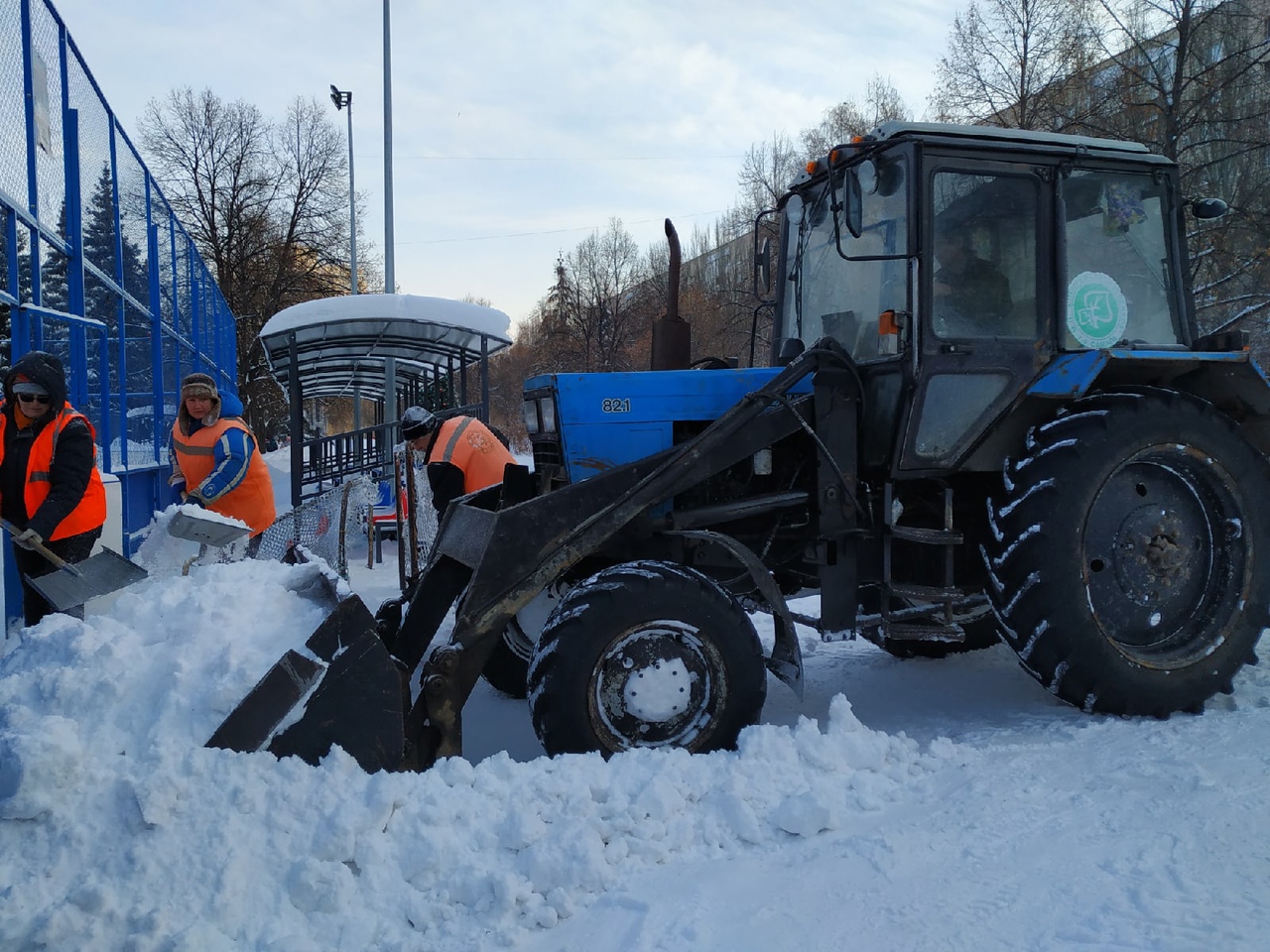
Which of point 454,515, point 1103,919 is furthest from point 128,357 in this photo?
point 1103,919

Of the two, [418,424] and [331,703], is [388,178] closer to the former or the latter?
[418,424]

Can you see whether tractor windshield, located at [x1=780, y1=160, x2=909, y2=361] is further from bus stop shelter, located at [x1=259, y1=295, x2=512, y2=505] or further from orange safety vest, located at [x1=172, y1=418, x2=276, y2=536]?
bus stop shelter, located at [x1=259, y1=295, x2=512, y2=505]

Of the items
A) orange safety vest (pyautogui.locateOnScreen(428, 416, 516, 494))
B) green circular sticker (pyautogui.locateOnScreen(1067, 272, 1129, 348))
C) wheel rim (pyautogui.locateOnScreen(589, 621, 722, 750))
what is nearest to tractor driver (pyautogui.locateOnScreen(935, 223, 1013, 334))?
green circular sticker (pyautogui.locateOnScreen(1067, 272, 1129, 348))

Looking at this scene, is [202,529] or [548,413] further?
[202,529]

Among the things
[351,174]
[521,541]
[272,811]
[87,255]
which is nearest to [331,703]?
[272,811]

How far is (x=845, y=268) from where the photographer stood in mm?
4574

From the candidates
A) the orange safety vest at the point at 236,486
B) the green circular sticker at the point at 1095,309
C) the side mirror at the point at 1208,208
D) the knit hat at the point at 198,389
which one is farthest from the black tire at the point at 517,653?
the side mirror at the point at 1208,208

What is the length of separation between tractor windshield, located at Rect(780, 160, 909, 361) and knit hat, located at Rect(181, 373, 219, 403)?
346 cm

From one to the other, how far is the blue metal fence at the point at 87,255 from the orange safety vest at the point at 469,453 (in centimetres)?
237

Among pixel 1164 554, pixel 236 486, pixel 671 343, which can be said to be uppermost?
pixel 671 343

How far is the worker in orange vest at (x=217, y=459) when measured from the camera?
562 centimetres

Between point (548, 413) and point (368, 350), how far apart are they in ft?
28.1

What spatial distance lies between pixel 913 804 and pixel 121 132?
362 inches

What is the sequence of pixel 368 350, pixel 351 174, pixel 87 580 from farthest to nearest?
pixel 351 174, pixel 368 350, pixel 87 580
